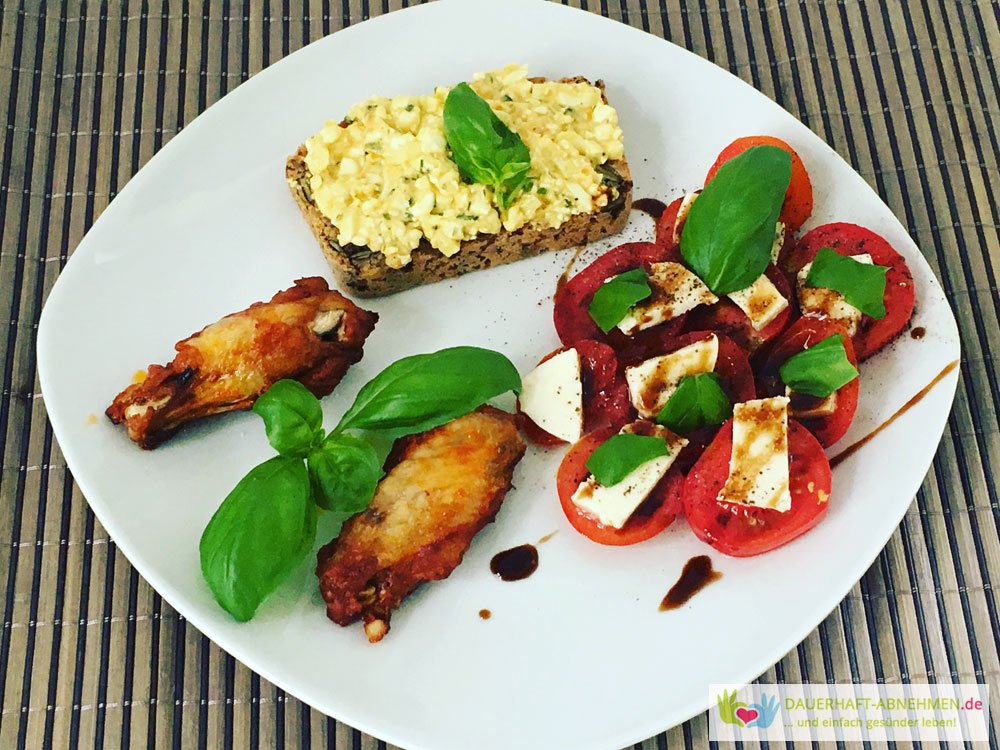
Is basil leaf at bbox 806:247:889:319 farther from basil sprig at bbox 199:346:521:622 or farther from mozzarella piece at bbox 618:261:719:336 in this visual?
basil sprig at bbox 199:346:521:622

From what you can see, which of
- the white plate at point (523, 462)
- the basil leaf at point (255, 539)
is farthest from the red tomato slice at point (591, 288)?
the basil leaf at point (255, 539)

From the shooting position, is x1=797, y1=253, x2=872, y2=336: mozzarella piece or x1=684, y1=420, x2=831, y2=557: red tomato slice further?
x1=797, y1=253, x2=872, y2=336: mozzarella piece

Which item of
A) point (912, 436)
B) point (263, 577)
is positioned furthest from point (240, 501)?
point (912, 436)

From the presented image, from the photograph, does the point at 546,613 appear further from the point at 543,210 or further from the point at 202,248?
the point at 202,248

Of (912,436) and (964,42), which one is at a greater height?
(964,42)

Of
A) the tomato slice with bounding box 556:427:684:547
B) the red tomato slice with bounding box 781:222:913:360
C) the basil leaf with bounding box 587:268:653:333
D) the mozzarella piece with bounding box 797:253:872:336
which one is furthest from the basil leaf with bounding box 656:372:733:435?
the red tomato slice with bounding box 781:222:913:360

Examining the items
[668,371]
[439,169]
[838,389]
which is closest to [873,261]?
[838,389]

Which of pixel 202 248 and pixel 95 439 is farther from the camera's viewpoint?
pixel 202 248
